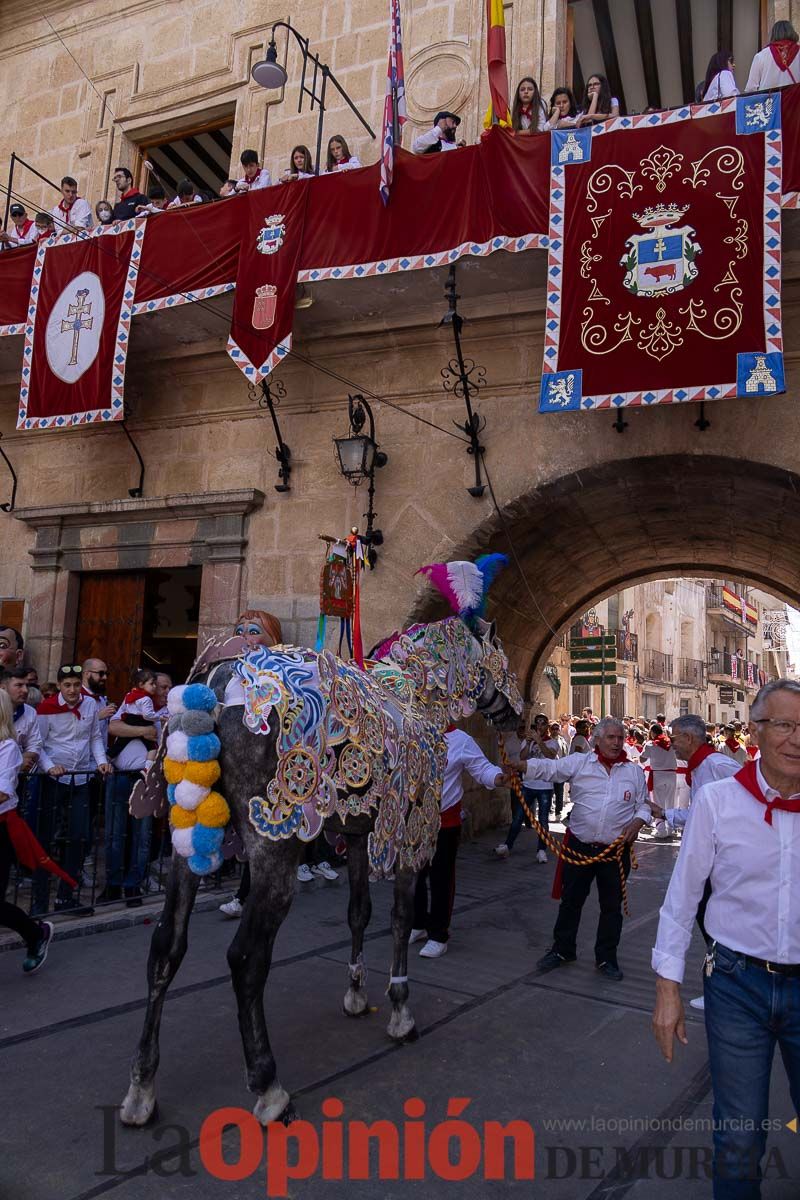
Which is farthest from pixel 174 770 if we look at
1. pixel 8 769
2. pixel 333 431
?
pixel 333 431

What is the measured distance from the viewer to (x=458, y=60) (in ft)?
32.2

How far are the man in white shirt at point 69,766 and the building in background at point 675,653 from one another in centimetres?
2146

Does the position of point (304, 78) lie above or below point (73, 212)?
above

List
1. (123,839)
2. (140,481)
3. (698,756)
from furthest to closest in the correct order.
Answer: (140,481) → (123,839) → (698,756)

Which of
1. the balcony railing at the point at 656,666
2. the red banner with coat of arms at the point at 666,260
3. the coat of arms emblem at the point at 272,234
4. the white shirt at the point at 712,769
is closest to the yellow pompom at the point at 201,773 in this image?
the white shirt at the point at 712,769

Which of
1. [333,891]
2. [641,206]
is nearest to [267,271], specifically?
[641,206]

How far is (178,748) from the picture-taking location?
3.55m

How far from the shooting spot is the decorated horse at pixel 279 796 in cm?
331

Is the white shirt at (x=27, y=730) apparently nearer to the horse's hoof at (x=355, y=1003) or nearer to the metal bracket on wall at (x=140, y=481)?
the horse's hoof at (x=355, y=1003)

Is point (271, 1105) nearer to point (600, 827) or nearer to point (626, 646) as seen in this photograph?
point (600, 827)

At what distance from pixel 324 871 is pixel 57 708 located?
2866 millimetres

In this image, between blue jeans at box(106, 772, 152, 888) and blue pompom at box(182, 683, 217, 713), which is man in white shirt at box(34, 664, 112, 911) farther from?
blue pompom at box(182, 683, 217, 713)

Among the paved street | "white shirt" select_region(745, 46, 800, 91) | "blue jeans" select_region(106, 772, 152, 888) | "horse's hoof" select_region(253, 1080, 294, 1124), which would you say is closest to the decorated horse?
"horse's hoof" select_region(253, 1080, 294, 1124)

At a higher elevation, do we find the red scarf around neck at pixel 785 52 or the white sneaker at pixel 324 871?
the red scarf around neck at pixel 785 52
